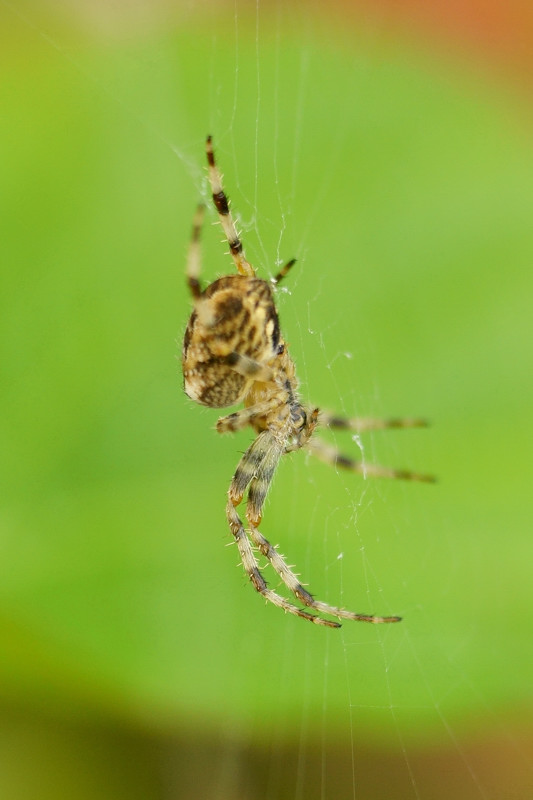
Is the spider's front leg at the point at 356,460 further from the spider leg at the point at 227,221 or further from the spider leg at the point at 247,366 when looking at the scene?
the spider leg at the point at 227,221

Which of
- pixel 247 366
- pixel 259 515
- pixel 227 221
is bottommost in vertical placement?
pixel 259 515

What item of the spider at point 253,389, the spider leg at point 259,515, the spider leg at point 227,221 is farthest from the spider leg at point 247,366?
the spider leg at point 259,515

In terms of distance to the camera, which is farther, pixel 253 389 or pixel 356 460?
pixel 356 460

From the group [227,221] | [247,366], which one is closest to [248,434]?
[247,366]

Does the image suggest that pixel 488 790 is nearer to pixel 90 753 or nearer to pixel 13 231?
pixel 90 753

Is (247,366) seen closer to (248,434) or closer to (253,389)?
(253,389)

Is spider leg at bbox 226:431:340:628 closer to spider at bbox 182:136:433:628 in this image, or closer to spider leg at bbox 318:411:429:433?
spider at bbox 182:136:433:628
